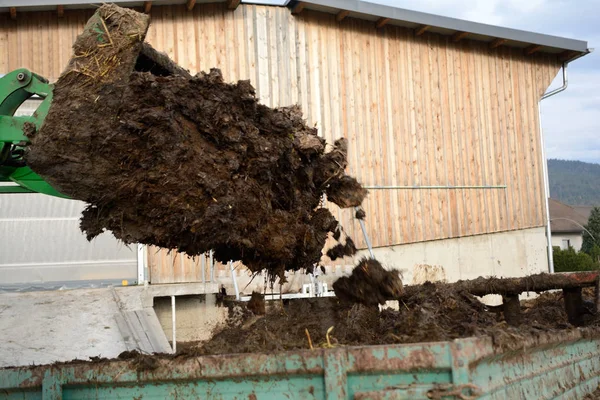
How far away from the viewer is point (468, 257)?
16.1 metres

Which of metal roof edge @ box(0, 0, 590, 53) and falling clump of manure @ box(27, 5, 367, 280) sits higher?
metal roof edge @ box(0, 0, 590, 53)

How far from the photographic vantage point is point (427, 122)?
15.9 m

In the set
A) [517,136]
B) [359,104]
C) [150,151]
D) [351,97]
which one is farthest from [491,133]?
[150,151]

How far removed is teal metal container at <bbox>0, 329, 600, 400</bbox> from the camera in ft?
10.9

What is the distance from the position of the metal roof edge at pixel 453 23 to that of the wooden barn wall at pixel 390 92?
0.62 metres

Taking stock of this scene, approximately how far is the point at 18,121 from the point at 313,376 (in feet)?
8.12

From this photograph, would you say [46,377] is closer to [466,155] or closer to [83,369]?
[83,369]

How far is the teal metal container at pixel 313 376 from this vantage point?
3.32 metres

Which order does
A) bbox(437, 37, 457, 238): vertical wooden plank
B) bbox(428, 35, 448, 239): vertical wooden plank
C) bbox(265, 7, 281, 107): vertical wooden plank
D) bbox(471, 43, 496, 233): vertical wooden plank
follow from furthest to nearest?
1. bbox(471, 43, 496, 233): vertical wooden plank
2. bbox(437, 37, 457, 238): vertical wooden plank
3. bbox(428, 35, 448, 239): vertical wooden plank
4. bbox(265, 7, 281, 107): vertical wooden plank

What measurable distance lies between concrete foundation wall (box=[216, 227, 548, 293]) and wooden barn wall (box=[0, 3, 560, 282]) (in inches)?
10.3

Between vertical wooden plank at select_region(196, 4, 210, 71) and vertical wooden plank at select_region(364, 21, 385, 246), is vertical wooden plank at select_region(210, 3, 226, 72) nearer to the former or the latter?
vertical wooden plank at select_region(196, 4, 210, 71)

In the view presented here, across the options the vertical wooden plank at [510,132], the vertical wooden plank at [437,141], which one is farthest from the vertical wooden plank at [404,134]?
the vertical wooden plank at [510,132]

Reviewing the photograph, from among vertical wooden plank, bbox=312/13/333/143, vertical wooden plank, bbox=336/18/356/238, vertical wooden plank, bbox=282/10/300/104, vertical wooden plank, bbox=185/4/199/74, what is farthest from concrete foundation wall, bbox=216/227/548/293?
vertical wooden plank, bbox=185/4/199/74

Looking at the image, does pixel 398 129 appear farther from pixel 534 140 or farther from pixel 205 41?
pixel 205 41
